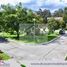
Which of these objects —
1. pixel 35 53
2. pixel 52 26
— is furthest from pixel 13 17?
pixel 52 26

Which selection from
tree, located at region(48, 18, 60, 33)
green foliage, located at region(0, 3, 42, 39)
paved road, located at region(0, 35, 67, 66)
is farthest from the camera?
tree, located at region(48, 18, 60, 33)

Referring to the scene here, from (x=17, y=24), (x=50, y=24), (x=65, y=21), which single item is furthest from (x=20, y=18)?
(x=65, y=21)

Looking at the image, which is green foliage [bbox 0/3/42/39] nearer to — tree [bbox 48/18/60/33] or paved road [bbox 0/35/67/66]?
paved road [bbox 0/35/67/66]

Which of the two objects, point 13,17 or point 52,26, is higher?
point 13,17

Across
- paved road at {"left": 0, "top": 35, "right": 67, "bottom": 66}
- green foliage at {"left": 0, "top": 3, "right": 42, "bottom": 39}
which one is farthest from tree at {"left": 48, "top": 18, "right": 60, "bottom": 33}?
paved road at {"left": 0, "top": 35, "right": 67, "bottom": 66}

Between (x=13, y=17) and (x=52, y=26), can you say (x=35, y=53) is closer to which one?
(x=13, y=17)

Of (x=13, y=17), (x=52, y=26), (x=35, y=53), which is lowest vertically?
(x=52, y=26)

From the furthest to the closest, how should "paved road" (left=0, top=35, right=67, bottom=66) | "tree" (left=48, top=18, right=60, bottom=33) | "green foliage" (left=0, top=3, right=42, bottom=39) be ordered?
"tree" (left=48, top=18, right=60, bottom=33), "green foliage" (left=0, top=3, right=42, bottom=39), "paved road" (left=0, top=35, right=67, bottom=66)

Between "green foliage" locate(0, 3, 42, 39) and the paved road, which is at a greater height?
"green foliage" locate(0, 3, 42, 39)

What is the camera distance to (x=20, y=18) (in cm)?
3309

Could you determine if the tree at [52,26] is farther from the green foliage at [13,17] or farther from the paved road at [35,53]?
the paved road at [35,53]

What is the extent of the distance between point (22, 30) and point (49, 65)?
23.9 metres

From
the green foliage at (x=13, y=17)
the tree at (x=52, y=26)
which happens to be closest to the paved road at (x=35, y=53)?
the green foliage at (x=13, y=17)

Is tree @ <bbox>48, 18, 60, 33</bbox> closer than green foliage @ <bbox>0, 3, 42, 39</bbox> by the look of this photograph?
No
